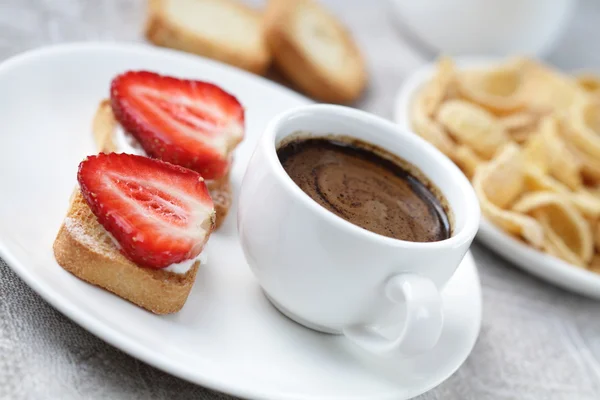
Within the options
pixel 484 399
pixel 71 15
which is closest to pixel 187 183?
pixel 484 399

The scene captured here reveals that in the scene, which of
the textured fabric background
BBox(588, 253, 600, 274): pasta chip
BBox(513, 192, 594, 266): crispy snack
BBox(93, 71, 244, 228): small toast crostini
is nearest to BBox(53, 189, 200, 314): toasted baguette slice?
the textured fabric background

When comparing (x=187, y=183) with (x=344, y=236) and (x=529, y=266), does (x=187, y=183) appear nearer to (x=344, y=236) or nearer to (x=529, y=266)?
(x=344, y=236)

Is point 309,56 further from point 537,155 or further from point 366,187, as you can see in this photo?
point 366,187

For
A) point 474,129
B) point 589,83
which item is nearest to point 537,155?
point 474,129

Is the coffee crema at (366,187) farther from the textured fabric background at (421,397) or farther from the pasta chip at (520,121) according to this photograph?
the pasta chip at (520,121)

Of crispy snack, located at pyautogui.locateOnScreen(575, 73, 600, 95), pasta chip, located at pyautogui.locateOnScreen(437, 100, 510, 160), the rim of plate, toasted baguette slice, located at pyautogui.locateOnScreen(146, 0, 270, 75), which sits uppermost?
crispy snack, located at pyautogui.locateOnScreen(575, 73, 600, 95)

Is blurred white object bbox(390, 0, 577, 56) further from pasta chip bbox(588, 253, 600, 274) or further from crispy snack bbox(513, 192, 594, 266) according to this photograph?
pasta chip bbox(588, 253, 600, 274)

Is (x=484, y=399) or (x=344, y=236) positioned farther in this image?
(x=484, y=399)
